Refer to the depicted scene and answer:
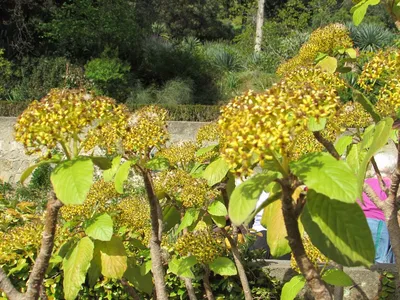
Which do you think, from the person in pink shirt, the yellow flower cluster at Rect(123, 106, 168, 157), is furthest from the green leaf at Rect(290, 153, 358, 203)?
the person in pink shirt

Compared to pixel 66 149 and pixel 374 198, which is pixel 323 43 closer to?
pixel 374 198

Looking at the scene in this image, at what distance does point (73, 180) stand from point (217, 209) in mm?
1003

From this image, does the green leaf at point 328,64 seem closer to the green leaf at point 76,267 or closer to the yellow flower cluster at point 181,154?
the yellow flower cluster at point 181,154

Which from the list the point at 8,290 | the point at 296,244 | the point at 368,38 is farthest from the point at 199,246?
the point at 368,38

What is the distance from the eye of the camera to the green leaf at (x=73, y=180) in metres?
1.08

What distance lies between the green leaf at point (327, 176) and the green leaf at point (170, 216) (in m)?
1.24

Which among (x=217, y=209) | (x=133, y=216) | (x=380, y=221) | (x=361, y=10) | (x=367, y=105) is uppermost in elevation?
(x=361, y=10)

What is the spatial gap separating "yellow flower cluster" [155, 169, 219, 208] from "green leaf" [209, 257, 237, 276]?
0.87 feet

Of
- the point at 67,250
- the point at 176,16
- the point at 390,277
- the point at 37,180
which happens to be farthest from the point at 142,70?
the point at 176,16

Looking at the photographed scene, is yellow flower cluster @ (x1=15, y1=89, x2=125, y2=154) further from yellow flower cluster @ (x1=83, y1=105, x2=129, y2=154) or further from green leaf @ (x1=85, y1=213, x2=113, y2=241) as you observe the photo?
green leaf @ (x1=85, y1=213, x2=113, y2=241)

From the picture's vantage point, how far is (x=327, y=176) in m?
0.89

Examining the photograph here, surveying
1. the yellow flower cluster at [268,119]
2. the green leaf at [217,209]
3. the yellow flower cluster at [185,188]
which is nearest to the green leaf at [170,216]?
the yellow flower cluster at [185,188]

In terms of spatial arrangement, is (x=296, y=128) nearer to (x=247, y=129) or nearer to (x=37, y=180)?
(x=247, y=129)

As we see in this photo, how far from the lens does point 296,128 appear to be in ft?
3.29
